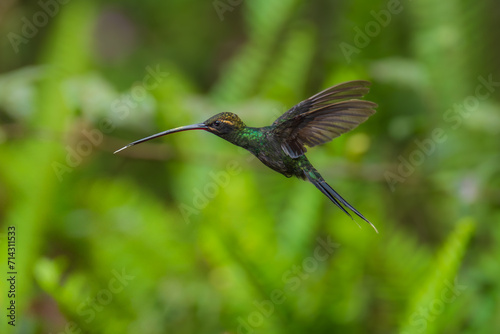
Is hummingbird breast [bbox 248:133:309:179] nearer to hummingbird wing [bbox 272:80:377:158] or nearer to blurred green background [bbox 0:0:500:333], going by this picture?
hummingbird wing [bbox 272:80:377:158]

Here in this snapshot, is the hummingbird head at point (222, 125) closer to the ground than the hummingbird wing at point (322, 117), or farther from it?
farther from it

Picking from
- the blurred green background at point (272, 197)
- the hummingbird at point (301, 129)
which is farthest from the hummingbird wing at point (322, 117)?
the blurred green background at point (272, 197)

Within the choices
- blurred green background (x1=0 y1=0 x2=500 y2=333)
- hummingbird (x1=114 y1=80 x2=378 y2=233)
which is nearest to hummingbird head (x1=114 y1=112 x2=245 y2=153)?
hummingbird (x1=114 y1=80 x2=378 y2=233)

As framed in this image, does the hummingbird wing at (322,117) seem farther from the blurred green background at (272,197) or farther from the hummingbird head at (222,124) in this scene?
the blurred green background at (272,197)

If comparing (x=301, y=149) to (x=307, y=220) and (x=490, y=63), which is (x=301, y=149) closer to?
(x=307, y=220)

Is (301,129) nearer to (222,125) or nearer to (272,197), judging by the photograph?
(222,125)

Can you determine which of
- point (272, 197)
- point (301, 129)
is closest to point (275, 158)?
point (301, 129)

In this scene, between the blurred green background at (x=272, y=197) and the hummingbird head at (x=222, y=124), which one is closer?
the hummingbird head at (x=222, y=124)
